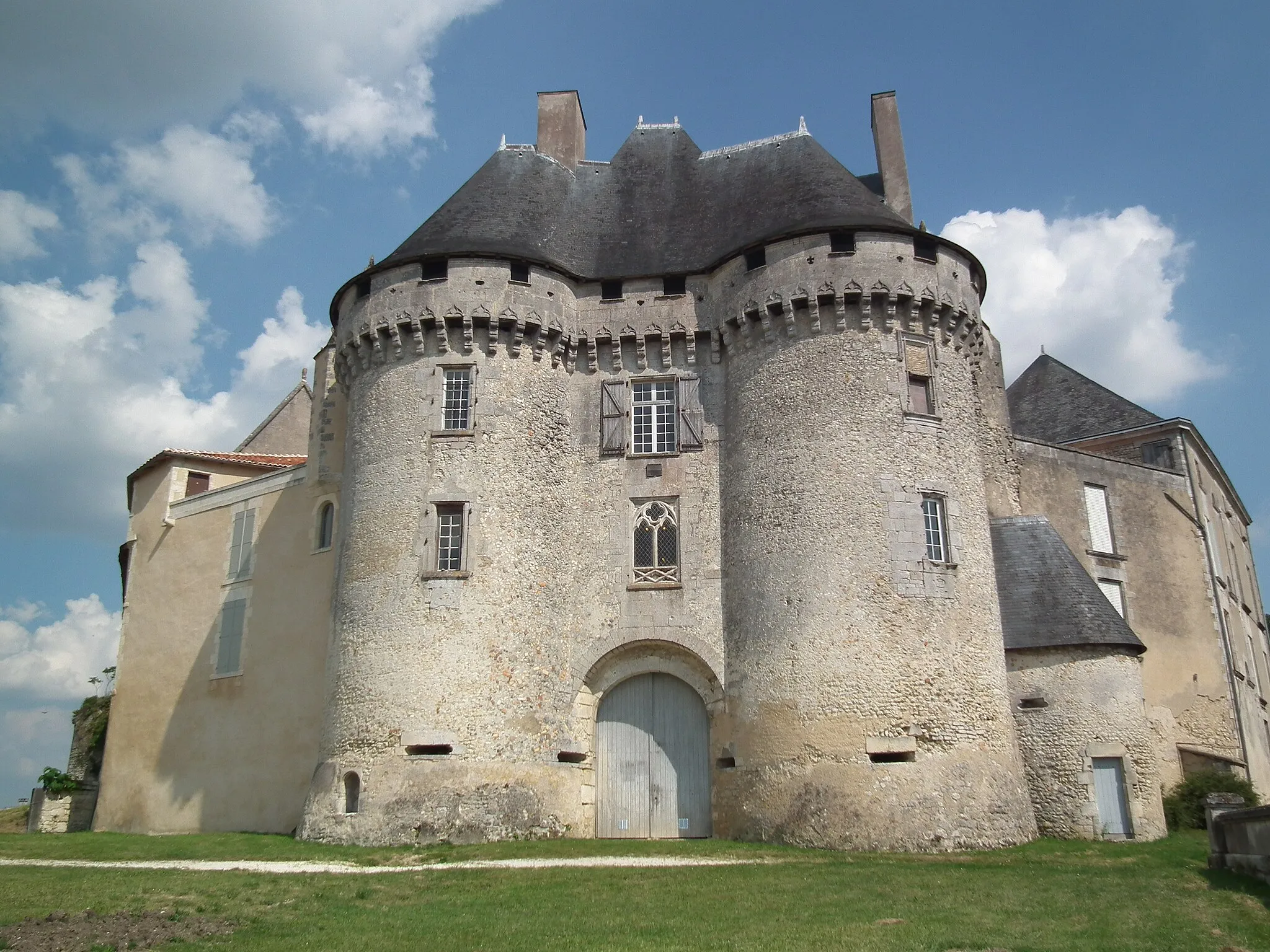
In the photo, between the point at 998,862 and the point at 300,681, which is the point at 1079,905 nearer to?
the point at 998,862

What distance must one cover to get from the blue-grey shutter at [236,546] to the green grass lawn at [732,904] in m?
10.2

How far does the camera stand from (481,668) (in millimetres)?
17219

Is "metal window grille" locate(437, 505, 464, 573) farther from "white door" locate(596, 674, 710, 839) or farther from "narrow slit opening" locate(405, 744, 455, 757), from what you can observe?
"white door" locate(596, 674, 710, 839)

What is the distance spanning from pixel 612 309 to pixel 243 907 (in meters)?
12.7

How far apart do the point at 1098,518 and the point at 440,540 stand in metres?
13.6

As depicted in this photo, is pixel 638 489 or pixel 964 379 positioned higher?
pixel 964 379

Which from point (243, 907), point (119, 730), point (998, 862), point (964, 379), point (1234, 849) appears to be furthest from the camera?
point (119, 730)

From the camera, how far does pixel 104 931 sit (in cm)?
864

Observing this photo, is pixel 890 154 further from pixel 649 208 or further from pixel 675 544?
pixel 675 544

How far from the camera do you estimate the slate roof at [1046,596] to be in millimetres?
17312

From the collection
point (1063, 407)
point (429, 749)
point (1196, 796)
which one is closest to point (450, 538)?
point (429, 749)

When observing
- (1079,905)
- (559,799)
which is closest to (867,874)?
(1079,905)

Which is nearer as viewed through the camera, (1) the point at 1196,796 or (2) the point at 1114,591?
(1) the point at 1196,796

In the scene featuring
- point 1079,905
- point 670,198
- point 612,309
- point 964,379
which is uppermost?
point 670,198
